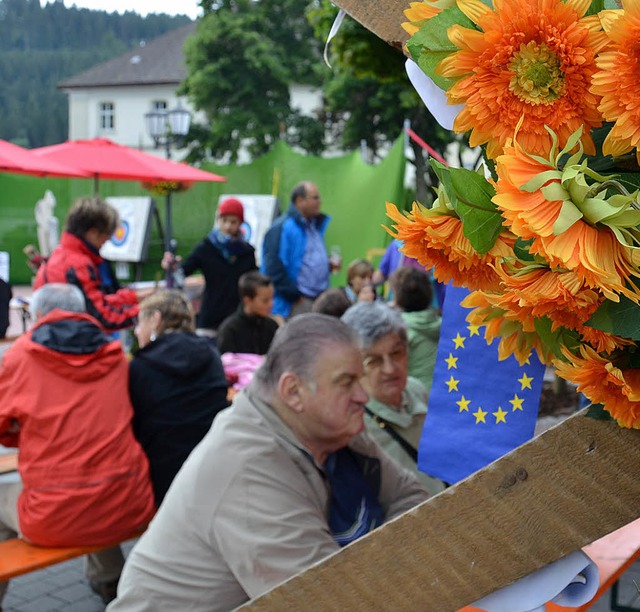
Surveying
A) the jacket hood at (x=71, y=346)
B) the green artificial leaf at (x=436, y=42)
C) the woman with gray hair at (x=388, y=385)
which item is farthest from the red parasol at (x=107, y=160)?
the green artificial leaf at (x=436, y=42)

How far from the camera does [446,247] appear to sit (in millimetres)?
983

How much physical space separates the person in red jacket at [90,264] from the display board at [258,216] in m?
8.14

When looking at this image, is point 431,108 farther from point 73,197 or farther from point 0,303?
point 73,197

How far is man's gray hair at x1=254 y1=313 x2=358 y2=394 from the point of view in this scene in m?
2.54

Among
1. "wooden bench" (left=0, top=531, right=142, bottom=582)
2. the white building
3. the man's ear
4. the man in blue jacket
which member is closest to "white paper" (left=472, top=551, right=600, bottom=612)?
the man's ear

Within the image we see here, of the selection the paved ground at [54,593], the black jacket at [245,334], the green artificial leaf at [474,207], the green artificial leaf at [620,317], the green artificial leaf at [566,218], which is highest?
the green artificial leaf at [566,218]

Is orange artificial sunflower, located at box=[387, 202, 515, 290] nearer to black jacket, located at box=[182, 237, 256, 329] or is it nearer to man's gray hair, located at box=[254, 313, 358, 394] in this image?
man's gray hair, located at box=[254, 313, 358, 394]

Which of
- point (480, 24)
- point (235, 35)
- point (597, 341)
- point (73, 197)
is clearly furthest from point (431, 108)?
point (235, 35)

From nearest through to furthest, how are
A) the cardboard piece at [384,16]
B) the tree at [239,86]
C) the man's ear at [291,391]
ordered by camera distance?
the cardboard piece at [384,16] → the man's ear at [291,391] → the tree at [239,86]

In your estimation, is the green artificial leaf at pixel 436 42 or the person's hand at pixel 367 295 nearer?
the green artificial leaf at pixel 436 42

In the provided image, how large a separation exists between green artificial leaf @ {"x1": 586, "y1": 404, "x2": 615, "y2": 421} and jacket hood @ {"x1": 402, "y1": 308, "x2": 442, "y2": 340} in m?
3.69

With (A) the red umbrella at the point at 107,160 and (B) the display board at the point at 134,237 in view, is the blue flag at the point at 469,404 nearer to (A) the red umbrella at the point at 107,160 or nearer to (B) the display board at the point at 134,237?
(A) the red umbrella at the point at 107,160

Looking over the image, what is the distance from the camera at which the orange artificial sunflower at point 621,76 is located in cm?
79

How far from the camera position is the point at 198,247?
7.54 meters
